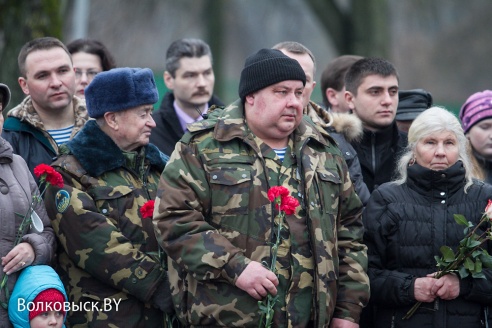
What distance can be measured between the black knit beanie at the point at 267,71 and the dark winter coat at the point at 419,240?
37.5 inches

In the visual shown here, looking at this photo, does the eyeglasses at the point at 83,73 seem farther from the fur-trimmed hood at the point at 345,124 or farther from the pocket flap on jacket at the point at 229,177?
the pocket flap on jacket at the point at 229,177

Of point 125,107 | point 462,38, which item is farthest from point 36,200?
point 462,38

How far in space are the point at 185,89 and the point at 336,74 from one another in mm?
1282

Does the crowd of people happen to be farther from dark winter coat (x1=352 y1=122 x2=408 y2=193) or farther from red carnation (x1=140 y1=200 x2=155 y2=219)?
dark winter coat (x1=352 y1=122 x2=408 y2=193)

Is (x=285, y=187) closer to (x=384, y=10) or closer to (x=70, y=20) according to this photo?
(x=384, y=10)

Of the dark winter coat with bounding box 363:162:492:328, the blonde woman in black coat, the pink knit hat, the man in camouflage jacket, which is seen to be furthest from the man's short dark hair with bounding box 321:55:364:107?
the man in camouflage jacket

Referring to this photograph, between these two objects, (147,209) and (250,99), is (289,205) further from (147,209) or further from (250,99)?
(147,209)

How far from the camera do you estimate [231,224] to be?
4895mm

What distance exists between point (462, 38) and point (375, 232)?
89.9ft

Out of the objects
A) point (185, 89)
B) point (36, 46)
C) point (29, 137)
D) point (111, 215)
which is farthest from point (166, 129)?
point (111, 215)

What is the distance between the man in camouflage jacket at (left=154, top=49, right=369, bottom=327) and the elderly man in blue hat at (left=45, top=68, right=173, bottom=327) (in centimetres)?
26

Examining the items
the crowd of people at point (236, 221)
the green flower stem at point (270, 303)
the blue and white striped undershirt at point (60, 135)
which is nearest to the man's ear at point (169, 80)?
the blue and white striped undershirt at point (60, 135)

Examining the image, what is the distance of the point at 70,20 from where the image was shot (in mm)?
15375

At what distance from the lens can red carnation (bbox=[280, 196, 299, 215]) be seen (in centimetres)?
474
